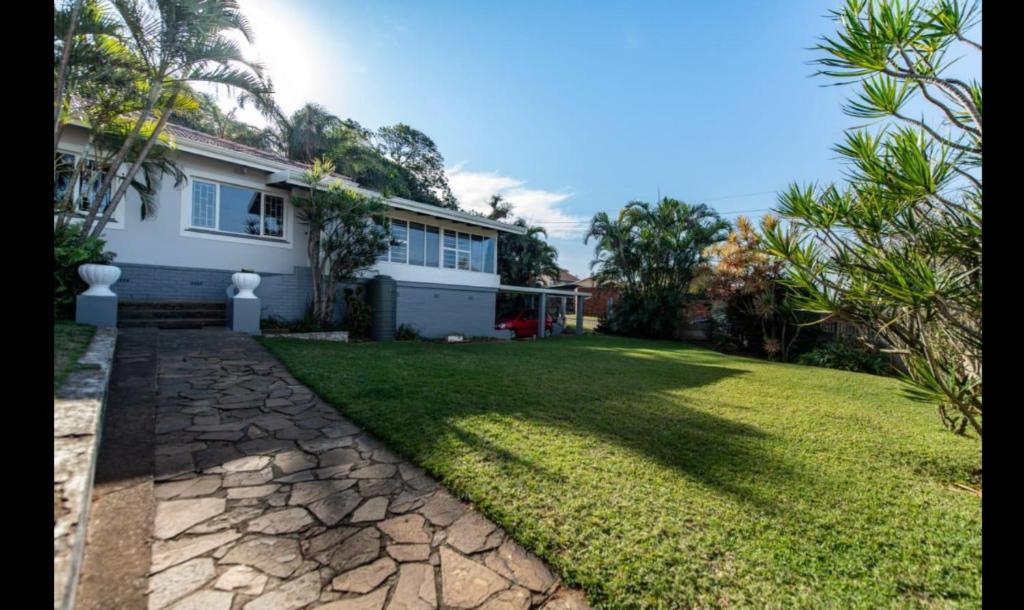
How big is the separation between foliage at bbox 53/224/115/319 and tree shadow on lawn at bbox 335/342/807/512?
580 centimetres

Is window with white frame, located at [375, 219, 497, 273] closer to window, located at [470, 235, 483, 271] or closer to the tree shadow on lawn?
window, located at [470, 235, 483, 271]

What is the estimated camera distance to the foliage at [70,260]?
6.79 meters

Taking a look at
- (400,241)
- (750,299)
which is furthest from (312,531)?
(750,299)

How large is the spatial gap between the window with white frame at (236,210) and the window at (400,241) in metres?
3.23

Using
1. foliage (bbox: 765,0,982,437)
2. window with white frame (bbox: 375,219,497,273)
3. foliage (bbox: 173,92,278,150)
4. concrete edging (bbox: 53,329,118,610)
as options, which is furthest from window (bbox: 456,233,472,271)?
foliage (bbox: 173,92,278,150)

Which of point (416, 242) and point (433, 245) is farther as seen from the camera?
point (433, 245)

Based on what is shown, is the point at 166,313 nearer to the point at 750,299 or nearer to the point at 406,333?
the point at 406,333

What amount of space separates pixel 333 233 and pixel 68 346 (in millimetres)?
5868

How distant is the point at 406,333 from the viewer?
11930 mm

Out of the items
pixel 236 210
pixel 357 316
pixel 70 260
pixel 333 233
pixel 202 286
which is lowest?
pixel 357 316

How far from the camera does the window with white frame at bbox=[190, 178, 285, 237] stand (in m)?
9.63

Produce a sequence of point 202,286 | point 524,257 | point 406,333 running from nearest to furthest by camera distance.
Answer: point 202,286
point 406,333
point 524,257

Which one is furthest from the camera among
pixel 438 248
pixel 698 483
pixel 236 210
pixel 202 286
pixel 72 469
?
pixel 438 248
